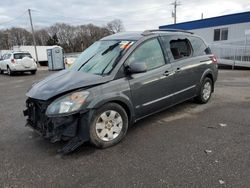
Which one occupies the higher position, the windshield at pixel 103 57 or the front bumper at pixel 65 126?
the windshield at pixel 103 57

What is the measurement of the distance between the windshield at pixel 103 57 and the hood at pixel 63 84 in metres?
0.21

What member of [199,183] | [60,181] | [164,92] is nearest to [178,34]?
[164,92]

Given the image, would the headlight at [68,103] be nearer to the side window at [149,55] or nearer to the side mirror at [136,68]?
the side mirror at [136,68]

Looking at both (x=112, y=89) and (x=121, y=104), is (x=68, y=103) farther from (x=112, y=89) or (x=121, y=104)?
(x=121, y=104)

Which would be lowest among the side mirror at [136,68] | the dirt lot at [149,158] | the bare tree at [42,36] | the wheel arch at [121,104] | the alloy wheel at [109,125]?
the dirt lot at [149,158]

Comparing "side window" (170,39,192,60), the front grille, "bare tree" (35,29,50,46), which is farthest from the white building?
"bare tree" (35,29,50,46)

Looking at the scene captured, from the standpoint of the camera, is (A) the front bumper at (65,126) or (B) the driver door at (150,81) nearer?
(A) the front bumper at (65,126)

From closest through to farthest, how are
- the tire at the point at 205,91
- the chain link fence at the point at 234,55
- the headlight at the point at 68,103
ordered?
the headlight at the point at 68,103
the tire at the point at 205,91
the chain link fence at the point at 234,55

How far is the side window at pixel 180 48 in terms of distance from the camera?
4.73m

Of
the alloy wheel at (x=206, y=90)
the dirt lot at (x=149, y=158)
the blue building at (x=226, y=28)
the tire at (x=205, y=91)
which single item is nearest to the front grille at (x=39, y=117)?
the dirt lot at (x=149, y=158)

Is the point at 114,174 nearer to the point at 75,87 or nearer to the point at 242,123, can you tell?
the point at 75,87

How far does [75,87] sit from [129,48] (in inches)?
47.1

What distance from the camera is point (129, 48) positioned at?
398 cm

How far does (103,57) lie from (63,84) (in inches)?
38.3
